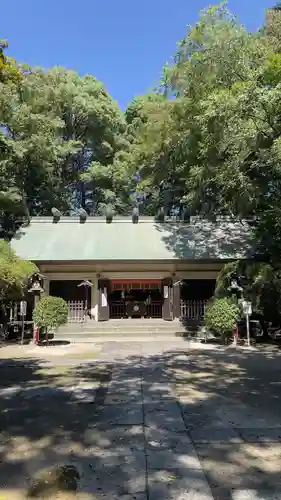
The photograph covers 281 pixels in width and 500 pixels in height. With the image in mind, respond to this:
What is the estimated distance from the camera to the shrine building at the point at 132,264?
55.9ft

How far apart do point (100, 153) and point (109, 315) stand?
41.6ft

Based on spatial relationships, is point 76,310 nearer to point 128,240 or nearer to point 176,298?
point 128,240

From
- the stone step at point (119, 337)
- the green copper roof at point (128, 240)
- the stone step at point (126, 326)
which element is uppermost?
the green copper roof at point (128, 240)

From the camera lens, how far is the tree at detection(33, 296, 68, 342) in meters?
13.5

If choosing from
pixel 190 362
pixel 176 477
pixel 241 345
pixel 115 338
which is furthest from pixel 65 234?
pixel 176 477

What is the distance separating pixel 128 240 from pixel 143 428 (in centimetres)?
1386

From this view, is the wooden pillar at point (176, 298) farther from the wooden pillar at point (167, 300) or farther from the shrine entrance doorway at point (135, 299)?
the shrine entrance doorway at point (135, 299)

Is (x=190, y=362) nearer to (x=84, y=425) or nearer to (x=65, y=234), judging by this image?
(x=84, y=425)

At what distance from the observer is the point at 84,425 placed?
5125 mm

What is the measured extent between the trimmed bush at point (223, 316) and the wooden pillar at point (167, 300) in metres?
3.86

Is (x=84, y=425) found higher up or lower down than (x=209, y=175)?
lower down

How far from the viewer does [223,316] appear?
12.9 metres

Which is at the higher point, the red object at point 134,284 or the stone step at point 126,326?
the red object at point 134,284

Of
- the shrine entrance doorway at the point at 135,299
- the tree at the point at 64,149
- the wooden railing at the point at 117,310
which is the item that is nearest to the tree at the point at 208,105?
the shrine entrance doorway at the point at 135,299
